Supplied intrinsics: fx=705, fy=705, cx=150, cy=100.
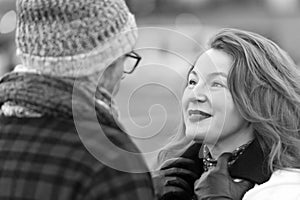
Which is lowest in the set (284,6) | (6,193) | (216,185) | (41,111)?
(284,6)

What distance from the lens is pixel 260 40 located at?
2.68 metres

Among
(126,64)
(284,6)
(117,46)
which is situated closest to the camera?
(117,46)

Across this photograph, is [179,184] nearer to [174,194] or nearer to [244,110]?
[174,194]

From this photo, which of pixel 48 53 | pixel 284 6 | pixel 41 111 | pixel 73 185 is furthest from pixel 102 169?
pixel 284 6

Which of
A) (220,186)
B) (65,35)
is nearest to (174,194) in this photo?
(220,186)

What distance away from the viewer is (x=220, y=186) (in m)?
2.56

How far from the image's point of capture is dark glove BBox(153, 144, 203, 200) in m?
2.69

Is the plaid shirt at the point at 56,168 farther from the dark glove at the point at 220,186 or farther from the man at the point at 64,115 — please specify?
the dark glove at the point at 220,186

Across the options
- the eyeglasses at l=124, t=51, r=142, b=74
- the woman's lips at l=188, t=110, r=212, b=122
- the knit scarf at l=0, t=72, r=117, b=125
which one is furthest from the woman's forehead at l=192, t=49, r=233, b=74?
the knit scarf at l=0, t=72, r=117, b=125

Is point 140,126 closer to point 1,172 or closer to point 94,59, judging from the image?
point 94,59

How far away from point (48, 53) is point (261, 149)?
0.93 m

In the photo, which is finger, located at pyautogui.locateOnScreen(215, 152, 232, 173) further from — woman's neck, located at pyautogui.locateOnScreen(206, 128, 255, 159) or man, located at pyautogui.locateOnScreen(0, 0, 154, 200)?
man, located at pyautogui.locateOnScreen(0, 0, 154, 200)

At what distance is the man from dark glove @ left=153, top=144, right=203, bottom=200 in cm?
60

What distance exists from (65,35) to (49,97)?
0.67 ft
